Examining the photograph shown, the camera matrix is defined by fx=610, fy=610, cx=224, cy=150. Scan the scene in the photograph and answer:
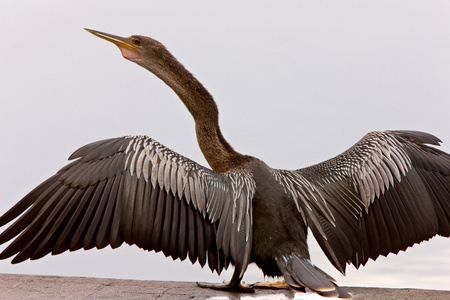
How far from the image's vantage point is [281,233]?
4590 mm

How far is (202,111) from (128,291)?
5.67ft

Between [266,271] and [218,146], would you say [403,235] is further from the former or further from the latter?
[218,146]

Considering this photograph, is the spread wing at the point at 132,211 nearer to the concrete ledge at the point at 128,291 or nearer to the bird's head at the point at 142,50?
the concrete ledge at the point at 128,291

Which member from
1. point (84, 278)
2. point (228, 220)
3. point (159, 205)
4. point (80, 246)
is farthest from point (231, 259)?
point (84, 278)

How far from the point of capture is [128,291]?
5.34m

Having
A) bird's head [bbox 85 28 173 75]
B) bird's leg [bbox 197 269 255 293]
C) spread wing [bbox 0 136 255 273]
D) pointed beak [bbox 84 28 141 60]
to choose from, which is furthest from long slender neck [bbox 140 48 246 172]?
bird's leg [bbox 197 269 255 293]

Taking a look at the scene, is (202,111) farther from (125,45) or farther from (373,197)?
(373,197)

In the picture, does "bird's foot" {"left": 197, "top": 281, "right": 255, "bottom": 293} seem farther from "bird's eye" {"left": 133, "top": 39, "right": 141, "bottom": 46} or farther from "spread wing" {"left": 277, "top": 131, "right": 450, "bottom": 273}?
"bird's eye" {"left": 133, "top": 39, "right": 141, "bottom": 46}

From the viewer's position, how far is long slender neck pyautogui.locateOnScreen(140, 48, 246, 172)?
537 cm

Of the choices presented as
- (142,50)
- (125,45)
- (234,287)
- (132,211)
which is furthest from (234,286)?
(125,45)

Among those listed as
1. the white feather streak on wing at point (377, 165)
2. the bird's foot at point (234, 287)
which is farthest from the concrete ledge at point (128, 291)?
the white feather streak on wing at point (377, 165)

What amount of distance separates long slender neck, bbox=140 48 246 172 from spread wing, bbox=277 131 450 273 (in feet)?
1.89

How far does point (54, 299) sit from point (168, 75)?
7.40 feet

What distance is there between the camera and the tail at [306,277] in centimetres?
417
